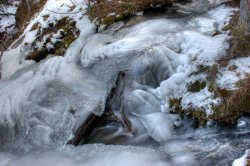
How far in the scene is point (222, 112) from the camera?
5191mm

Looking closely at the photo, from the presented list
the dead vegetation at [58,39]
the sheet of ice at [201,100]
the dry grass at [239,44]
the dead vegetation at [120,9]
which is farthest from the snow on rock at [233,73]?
the dead vegetation at [58,39]

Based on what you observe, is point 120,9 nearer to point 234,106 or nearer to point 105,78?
point 105,78

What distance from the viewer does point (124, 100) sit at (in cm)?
605

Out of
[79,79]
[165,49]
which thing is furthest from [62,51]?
[165,49]

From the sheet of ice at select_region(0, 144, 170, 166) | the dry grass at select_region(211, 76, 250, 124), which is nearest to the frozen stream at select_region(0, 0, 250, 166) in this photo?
the sheet of ice at select_region(0, 144, 170, 166)

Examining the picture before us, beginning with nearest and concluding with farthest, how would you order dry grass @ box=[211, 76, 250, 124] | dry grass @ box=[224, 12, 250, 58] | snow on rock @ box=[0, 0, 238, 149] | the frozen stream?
dry grass @ box=[211, 76, 250, 124], the frozen stream, dry grass @ box=[224, 12, 250, 58], snow on rock @ box=[0, 0, 238, 149]

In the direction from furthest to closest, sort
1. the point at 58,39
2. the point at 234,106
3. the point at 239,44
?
the point at 58,39 < the point at 239,44 < the point at 234,106

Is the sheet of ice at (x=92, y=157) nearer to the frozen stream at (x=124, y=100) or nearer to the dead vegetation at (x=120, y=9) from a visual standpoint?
the frozen stream at (x=124, y=100)

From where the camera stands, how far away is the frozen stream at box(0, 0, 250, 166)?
528cm

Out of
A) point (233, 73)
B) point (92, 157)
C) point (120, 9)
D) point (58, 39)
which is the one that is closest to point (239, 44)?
point (233, 73)

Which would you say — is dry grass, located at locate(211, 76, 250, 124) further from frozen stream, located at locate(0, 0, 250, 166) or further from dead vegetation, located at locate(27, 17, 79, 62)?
dead vegetation, located at locate(27, 17, 79, 62)

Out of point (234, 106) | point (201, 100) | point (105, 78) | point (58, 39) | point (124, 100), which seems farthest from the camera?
point (58, 39)

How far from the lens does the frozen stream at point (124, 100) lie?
17.3 feet

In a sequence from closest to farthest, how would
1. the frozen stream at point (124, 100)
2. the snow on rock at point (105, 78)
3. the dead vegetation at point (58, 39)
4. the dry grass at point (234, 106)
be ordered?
the dry grass at point (234, 106) → the frozen stream at point (124, 100) → the snow on rock at point (105, 78) → the dead vegetation at point (58, 39)
